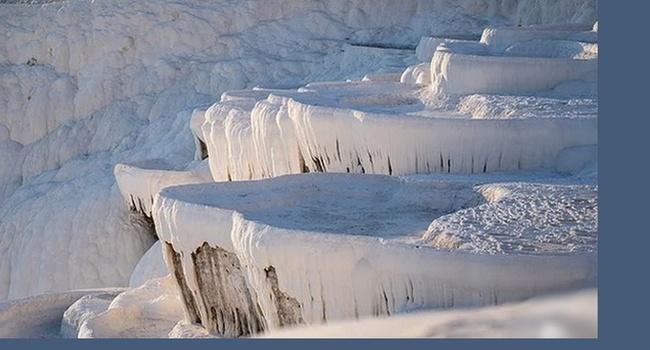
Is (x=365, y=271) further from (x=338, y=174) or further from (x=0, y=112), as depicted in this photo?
(x=0, y=112)

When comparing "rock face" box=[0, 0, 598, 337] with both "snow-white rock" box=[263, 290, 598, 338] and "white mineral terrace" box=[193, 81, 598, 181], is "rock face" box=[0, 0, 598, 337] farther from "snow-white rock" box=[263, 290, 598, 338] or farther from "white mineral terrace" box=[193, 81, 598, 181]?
"snow-white rock" box=[263, 290, 598, 338]

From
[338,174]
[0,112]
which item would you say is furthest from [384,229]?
[0,112]

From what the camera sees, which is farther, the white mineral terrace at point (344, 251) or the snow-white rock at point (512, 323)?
the white mineral terrace at point (344, 251)

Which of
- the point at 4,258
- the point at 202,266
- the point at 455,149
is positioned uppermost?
the point at 455,149

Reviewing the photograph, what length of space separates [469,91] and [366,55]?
313 inches

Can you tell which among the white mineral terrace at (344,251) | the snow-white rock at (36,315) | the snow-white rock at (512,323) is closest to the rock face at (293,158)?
the white mineral terrace at (344,251)

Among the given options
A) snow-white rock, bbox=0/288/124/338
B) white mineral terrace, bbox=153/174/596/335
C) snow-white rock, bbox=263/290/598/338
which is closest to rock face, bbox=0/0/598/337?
white mineral terrace, bbox=153/174/596/335

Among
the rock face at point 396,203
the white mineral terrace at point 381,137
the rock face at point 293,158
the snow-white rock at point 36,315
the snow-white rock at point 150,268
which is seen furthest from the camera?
the snow-white rock at point 150,268

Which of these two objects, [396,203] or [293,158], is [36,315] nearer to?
[293,158]

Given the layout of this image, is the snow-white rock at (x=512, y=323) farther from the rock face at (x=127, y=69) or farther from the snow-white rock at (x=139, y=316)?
the rock face at (x=127, y=69)

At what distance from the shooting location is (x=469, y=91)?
10.3m

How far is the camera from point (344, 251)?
6.39 m

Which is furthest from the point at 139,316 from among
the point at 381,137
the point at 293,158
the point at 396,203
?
the point at 396,203

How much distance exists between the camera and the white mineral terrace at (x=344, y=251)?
19.5 ft
